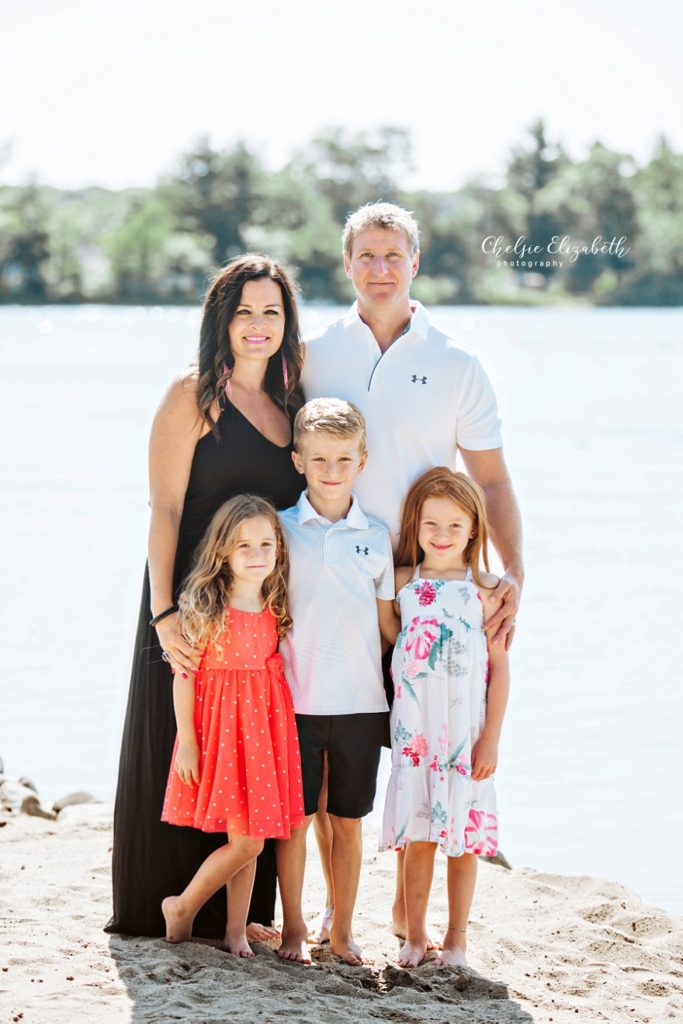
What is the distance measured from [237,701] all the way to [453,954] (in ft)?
3.30

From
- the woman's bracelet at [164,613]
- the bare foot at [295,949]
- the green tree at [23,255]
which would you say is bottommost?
the bare foot at [295,949]

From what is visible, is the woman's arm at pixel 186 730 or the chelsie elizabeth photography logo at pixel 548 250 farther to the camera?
the chelsie elizabeth photography logo at pixel 548 250

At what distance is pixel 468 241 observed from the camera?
63.5 metres

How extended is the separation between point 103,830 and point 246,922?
1.60 meters

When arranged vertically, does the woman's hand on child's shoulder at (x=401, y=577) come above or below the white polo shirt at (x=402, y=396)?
below

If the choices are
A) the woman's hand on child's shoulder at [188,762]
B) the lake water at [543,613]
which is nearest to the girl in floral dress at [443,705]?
the woman's hand on child's shoulder at [188,762]

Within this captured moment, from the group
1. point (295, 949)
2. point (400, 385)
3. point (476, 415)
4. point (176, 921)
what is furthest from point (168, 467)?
point (295, 949)

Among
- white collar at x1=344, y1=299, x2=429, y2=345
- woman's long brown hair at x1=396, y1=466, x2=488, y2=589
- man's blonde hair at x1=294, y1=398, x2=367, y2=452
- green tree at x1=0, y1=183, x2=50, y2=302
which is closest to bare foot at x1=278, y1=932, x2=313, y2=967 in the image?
woman's long brown hair at x1=396, y1=466, x2=488, y2=589

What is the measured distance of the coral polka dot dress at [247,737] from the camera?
3771mm

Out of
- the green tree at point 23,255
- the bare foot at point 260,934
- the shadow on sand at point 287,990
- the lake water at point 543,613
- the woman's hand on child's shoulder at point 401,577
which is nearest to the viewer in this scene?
the shadow on sand at point 287,990

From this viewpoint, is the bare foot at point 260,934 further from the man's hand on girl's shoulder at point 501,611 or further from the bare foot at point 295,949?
the man's hand on girl's shoulder at point 501,611

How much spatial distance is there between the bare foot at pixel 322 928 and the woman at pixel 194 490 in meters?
0.14

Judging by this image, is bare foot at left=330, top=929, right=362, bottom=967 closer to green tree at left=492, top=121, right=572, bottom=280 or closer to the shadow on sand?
the shadow on sand

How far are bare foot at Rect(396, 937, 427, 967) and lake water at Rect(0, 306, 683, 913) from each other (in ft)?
5.37
